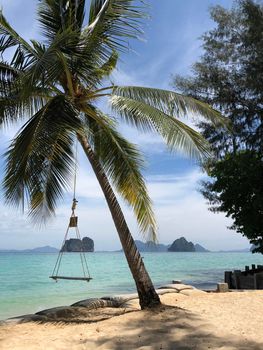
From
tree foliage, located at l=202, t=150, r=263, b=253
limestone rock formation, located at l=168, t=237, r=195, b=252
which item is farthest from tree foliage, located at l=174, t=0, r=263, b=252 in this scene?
limestone rock formation, located at l=168, t=237, r=195, b=252

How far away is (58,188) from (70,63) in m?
3.07

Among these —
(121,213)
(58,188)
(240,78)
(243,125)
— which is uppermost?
(240,78)

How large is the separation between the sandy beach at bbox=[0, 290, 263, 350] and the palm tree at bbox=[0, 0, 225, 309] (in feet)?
2.99

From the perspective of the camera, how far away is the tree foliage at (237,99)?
16.7 m

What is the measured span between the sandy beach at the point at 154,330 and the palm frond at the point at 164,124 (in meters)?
3.21

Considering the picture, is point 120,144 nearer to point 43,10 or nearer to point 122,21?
point 122,21

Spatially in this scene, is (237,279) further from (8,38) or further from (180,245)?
(180,245)

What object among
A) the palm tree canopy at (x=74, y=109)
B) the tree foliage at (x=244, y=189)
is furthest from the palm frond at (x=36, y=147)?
the tree foliage at (x=244, y=189)

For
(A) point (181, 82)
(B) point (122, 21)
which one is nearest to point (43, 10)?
(B) point (122, 21)

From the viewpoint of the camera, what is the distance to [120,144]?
32.9 ft

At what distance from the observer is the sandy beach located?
6.81 metres

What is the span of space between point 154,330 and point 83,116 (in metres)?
5.21

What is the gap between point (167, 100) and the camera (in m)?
9.24

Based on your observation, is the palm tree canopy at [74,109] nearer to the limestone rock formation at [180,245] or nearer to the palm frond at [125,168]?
the palm frond at [125,168]
